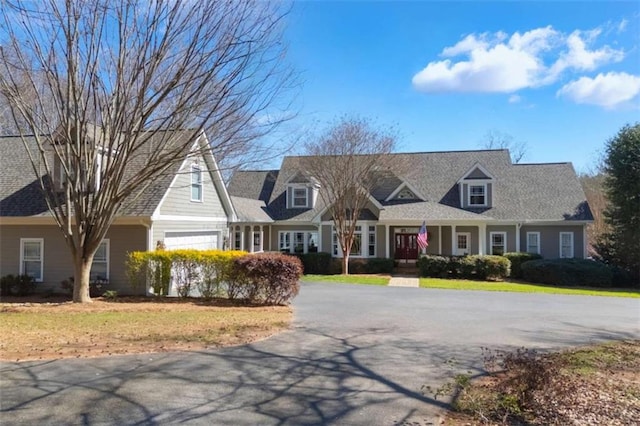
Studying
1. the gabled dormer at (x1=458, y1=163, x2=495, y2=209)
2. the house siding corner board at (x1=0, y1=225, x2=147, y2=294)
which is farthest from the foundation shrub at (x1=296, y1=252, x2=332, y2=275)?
the house siding corner board at (x1=0, y1=225, x2=147, y2=294)

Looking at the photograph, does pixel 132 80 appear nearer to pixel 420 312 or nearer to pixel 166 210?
pixel 166 210

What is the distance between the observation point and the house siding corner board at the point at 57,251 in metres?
16.6

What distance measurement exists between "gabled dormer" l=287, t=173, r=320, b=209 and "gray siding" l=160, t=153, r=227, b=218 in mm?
8316

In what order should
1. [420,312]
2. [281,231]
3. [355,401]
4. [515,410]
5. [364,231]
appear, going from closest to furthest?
1. [515,410]
2. [355,401]
3. [420,312]
4. [364,231]
5. [281,231]

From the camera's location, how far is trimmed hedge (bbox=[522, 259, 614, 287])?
2358 cm

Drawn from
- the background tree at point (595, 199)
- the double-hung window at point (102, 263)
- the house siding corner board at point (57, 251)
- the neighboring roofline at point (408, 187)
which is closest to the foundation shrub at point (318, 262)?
the neighboring roofline at point (408, 187)

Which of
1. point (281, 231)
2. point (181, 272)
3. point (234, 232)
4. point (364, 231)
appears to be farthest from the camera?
point (281, 231)

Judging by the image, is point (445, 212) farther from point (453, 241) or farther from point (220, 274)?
point (220, 274)

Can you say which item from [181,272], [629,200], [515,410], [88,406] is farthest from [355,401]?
[629,200]

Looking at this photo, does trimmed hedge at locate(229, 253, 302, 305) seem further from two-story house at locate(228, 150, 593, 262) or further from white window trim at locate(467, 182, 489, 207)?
white window trim at locate(467, 182, 489, 207)

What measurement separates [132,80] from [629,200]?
26.4 metres

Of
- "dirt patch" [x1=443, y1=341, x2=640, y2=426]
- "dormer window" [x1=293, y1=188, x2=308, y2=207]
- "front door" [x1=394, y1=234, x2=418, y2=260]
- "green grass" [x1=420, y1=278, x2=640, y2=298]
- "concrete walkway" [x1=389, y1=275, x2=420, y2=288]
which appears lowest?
"green grass" [x1=420, y1=278, x2=640, y2=298]

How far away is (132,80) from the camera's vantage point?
11789mm

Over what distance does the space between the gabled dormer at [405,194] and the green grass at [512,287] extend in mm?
7460
